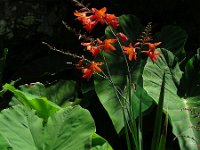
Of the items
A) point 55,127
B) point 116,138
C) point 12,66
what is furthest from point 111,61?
point 12,66

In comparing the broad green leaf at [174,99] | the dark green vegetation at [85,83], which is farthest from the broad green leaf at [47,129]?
the broad green leaf at [174,99]

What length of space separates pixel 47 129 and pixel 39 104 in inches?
7.0

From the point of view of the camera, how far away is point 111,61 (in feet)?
8.77

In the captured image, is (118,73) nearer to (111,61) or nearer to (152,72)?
(111,61)

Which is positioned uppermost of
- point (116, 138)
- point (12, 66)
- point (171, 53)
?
point (171, 53)

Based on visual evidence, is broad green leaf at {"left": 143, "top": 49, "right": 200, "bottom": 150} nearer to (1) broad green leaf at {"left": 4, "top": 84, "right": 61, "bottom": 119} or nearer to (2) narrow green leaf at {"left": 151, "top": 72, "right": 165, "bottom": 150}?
(2) narrow green leaf at {"left": 151, "top": 72, "right": 165, "bottom": 150}

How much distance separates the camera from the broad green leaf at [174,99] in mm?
2229

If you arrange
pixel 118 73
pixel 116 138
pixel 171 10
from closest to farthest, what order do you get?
1. pixel 118 73
2. pixel 116 138
3. pixel 171 10

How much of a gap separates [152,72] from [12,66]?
1224mm

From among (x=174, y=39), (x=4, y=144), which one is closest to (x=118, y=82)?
(x=174, y=39)

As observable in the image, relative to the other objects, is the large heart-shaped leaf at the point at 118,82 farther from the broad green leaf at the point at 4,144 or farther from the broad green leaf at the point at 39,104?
the broad green leaf at the point at 4,144

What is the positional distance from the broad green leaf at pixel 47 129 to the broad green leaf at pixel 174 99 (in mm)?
416

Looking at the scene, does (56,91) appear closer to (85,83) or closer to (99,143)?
(85,83)

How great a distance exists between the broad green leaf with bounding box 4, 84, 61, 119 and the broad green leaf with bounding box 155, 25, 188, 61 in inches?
32.4
